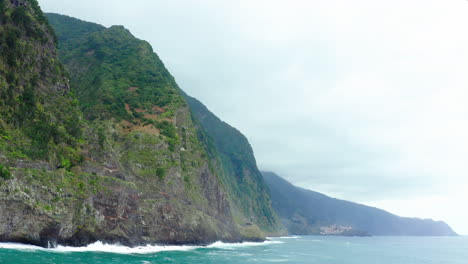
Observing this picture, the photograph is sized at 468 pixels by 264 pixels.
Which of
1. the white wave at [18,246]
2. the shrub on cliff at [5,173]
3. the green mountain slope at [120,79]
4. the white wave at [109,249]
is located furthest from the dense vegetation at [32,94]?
the green mountain slope at [120,79]

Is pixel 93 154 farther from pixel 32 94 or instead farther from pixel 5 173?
pixel 5 173

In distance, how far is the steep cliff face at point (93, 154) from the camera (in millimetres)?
53406

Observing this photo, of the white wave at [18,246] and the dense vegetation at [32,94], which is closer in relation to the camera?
the white wave at [18,246]

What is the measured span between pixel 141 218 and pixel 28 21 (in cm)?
4522

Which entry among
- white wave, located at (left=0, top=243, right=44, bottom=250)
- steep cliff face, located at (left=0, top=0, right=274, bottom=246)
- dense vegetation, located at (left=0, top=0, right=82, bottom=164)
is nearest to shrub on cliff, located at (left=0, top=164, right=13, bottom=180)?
steep cliff face, located at (left=0, top=0, right=274, bottom=246)

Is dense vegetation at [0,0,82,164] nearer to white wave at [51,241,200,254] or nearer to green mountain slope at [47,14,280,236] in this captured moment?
white wave at [51,241,200,254]

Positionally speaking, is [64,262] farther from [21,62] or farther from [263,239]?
[263,239]

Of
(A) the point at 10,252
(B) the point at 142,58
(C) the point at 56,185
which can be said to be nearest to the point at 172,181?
(C) the point at 56,185

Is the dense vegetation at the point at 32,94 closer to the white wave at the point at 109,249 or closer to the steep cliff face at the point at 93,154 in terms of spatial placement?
the steep cliff face at the point at 93,154

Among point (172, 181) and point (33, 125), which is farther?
point (172, 181)

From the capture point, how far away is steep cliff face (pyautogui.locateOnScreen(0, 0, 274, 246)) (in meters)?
53.4

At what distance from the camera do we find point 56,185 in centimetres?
5641

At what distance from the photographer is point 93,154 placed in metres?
70.9

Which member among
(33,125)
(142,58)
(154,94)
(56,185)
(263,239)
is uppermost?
(142,58)
